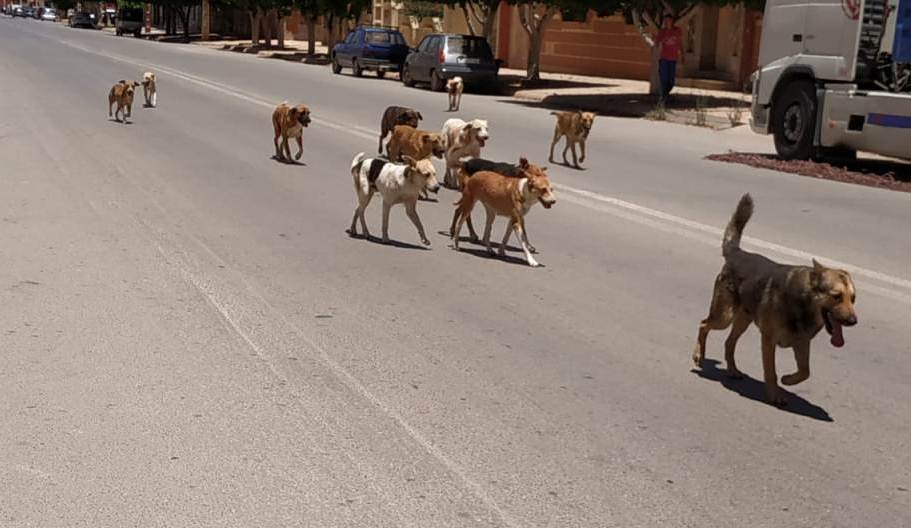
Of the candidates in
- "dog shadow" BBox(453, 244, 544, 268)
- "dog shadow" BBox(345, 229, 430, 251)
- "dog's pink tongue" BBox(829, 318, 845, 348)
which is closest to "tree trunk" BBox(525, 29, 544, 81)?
"dog shadow" BBox(345, 229, 430, 251)

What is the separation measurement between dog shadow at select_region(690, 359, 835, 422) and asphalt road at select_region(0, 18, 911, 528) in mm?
27

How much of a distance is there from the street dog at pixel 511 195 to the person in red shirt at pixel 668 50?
19.8 metres

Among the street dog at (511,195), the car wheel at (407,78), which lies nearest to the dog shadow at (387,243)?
the street dog at (511,195)

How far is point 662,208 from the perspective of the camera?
13305 mm

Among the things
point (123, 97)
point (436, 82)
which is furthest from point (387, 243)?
point (436, 82)

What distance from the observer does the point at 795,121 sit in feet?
63.3

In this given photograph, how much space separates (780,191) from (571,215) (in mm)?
4020

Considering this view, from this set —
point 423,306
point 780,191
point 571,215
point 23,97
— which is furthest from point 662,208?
point 23,97

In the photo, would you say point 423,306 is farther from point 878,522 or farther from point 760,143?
point 760,143

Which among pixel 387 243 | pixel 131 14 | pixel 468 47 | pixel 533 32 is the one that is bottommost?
pixel 387 243

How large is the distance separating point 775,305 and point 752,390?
65 centimetres

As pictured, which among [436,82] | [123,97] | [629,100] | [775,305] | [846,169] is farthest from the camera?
[436,82]

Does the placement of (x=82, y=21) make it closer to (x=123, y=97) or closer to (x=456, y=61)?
(x=456, y=61)

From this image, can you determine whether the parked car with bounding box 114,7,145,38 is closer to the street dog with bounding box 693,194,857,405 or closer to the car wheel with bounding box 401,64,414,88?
the car wheel with bounding box 401,64,414,88
